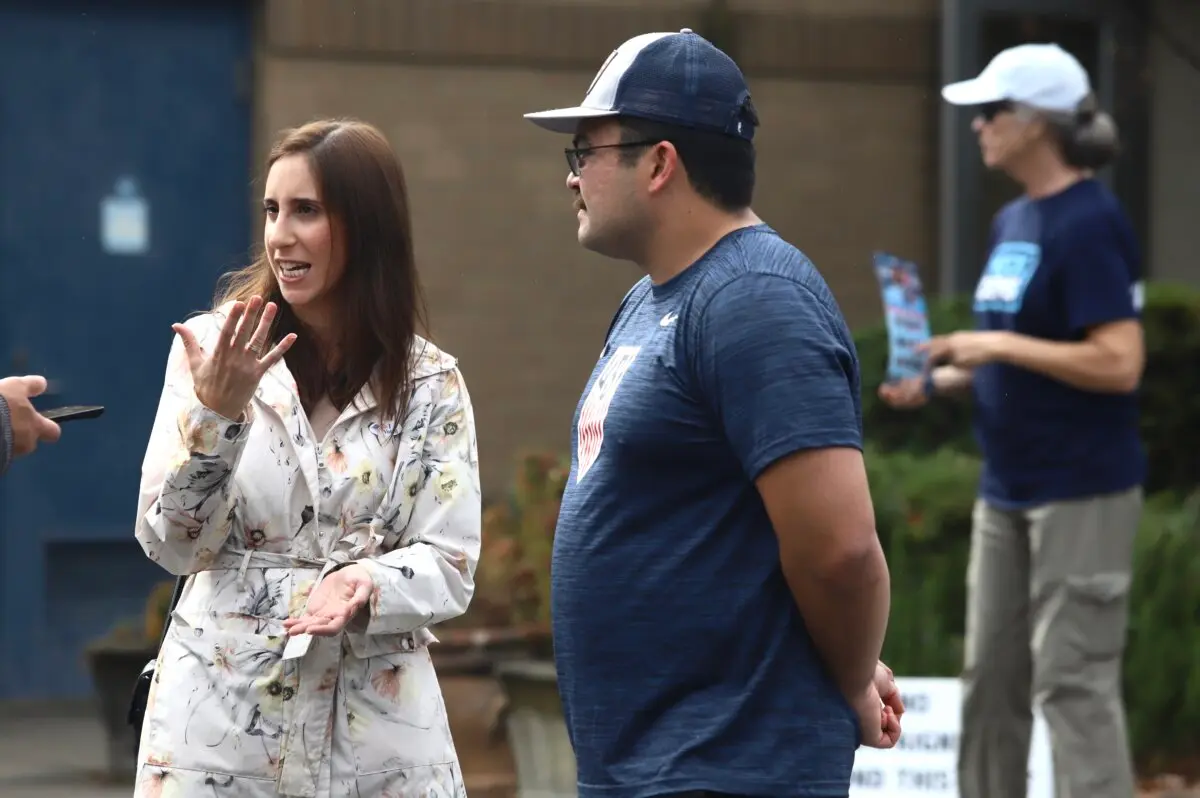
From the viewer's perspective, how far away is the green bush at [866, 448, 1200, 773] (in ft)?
22.7

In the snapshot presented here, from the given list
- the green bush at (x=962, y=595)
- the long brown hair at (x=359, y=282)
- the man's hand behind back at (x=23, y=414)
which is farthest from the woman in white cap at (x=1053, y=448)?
the man's hand behind back at (x=23, y=414)

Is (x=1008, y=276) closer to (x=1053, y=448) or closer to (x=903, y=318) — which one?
(x=903, y=318)

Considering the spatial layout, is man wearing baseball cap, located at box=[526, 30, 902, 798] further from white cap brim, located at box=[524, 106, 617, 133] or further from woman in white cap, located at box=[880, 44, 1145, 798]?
woman in white cap, located at box=[880, 44, 1145, 798]

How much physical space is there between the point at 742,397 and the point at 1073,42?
26.6 ft

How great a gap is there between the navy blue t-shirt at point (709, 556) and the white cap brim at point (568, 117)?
281 millimetres

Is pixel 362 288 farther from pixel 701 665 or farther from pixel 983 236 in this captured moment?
pixel 983 236

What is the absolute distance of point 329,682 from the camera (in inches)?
138

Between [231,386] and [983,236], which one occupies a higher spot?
[231,386]

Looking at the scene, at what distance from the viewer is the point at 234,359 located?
3.32 metres

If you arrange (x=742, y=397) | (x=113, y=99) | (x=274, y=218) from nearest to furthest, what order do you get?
(x=742, y=397) < (x=274, y=218) < (x=113, y=99)

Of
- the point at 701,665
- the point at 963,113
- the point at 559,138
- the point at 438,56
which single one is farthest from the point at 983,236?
the point at 701,665

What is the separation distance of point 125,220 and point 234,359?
625 cm

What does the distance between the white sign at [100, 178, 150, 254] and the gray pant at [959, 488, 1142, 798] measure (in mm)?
4898

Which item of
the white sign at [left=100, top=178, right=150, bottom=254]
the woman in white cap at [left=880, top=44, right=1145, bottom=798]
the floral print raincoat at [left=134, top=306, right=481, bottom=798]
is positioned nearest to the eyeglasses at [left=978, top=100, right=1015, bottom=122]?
the woman in white cap at [left=880, top=44, right=1145, bottom=798]
